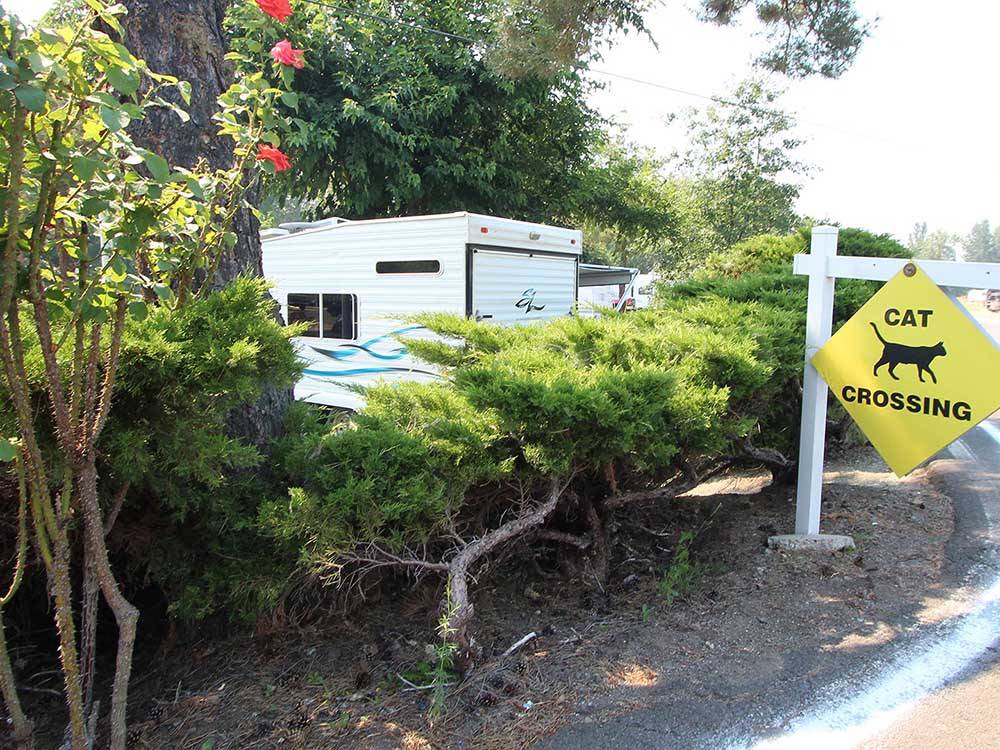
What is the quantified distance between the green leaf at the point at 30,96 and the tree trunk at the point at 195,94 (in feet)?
5.95

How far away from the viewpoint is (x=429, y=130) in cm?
1298

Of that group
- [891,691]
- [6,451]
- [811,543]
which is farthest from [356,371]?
[6,451]

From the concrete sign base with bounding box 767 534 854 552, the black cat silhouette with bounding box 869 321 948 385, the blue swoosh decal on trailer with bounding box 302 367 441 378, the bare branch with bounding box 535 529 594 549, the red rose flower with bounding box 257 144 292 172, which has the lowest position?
the concrete sign base with bounding box 767 534 854 552

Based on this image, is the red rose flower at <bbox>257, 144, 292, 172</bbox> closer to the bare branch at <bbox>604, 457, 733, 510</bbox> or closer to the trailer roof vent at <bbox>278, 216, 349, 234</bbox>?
the bare branch at <bbox>604, 457, 733, 510</bbox>

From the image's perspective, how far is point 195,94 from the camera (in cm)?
342

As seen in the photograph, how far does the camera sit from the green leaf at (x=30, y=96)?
1.49 metres

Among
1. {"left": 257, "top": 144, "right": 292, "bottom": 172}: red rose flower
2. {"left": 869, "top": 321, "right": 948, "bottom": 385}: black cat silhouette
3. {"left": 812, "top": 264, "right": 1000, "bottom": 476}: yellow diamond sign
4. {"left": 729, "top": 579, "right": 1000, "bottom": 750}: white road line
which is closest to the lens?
{"left": 257, "top": 144, "right": 292, "bottom": 172}: red rose flower

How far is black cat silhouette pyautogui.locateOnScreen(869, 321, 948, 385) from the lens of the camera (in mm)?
3574

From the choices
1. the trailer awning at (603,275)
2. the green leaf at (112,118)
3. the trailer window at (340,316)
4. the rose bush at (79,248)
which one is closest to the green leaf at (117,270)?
the rose bush at (79,248)

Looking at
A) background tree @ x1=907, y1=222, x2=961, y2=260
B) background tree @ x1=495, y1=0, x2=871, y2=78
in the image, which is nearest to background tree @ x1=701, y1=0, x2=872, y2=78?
background tree @ x1=495, y1=0, x2=871, y2=78

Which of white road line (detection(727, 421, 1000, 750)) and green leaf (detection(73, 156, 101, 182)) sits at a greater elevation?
green leaf (detection(73, 156, 101, 182))

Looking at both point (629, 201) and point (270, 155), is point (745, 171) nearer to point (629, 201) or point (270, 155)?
point (629, 201)

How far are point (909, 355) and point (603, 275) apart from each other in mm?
16145

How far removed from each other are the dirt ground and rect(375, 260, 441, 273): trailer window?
208 inches
